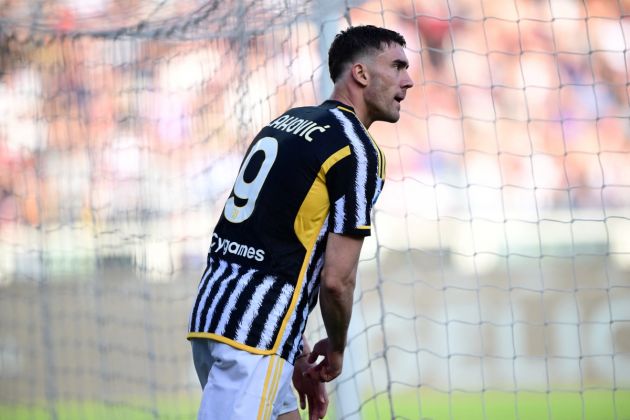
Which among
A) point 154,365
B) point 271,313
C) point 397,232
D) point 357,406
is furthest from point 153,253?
point 271,313

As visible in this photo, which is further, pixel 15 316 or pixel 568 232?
pixel 568 232

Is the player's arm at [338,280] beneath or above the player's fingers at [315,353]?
above

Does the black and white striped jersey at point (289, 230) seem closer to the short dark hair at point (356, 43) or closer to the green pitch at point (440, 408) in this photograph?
the short dark hair at point (356, 43)

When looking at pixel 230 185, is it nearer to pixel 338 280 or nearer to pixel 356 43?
pixel 356 43

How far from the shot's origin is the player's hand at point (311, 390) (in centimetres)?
259

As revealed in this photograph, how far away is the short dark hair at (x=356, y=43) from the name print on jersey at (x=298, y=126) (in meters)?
0.28

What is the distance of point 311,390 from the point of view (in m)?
2.61

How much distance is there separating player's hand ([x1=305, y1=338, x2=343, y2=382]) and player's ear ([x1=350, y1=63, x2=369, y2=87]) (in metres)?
0.72

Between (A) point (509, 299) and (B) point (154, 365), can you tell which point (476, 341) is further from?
(B) point (154, 365)

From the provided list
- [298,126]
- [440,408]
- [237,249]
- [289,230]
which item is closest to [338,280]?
[289,230]

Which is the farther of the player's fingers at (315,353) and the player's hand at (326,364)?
the player's fingers at (315,353)

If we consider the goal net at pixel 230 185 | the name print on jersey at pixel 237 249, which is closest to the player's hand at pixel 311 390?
the name print on jersey at pixel 237 249

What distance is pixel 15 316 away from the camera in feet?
19.5

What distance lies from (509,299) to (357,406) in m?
3.10
